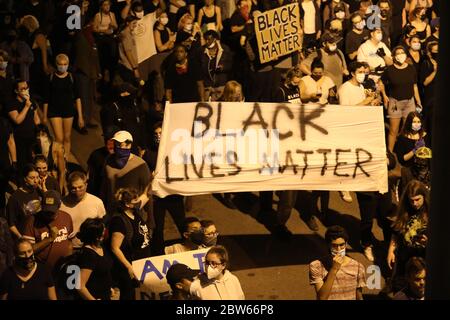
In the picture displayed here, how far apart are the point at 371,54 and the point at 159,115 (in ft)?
11.7

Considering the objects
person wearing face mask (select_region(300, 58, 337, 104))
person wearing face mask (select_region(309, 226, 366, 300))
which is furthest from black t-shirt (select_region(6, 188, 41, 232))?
person wearing face mask (select_region(300, 58, 337, 104))

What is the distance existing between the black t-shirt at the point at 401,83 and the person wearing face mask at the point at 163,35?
10.3 feet

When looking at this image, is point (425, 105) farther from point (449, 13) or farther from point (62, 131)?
point (449, 13)

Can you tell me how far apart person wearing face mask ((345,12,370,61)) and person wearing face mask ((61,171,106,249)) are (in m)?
6.16

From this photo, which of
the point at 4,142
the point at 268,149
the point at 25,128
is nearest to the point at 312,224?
the point at 268,149

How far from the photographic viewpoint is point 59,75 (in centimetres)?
1380

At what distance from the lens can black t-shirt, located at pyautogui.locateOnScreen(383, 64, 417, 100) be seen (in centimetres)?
1460

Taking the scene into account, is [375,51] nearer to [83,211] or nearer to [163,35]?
[163,35]

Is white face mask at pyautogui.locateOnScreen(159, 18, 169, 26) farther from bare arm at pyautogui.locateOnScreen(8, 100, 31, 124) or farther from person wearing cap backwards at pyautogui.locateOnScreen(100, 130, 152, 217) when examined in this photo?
person wearing cap backwards at pyautogui.locateOnScreen(100, 130, 152, 217)

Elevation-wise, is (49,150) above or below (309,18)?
below

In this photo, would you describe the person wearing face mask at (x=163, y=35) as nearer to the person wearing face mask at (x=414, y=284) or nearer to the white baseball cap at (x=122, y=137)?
the white baseball cap at (x=122, y=137)

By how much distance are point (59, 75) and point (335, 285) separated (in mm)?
5281

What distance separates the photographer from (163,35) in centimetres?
1573

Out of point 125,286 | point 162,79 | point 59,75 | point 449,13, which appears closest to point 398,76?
point 162,79
